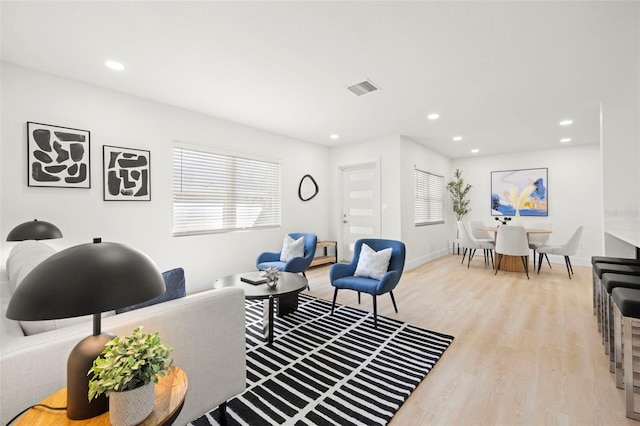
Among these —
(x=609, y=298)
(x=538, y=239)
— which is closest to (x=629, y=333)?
(x=609, y=298)

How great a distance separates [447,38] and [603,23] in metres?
1.10

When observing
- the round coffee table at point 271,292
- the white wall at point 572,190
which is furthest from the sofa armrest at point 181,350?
the white wall at point 572,190

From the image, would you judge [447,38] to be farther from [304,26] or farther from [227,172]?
[227,172]

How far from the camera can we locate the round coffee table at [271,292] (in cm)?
243

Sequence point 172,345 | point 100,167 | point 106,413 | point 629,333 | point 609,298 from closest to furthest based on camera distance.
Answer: point 106,413 → point 172,345 → point 629,333 → point 609,298 → point 100,167

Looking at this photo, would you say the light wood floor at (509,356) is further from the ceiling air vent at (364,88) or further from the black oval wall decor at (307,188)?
the ceiling air vent at (364,88)

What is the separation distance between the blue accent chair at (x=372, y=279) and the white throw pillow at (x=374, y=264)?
6 centimetres

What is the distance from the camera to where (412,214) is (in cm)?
555

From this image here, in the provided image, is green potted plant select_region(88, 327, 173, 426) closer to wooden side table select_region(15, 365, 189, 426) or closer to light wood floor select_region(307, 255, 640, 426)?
wooden side table select_region(15, 365, 189, 426)

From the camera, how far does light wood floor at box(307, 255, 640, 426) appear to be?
1.67m

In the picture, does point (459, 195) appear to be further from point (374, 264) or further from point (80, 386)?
point (80, 386)

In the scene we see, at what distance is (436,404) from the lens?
1746mm

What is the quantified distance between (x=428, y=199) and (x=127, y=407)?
6.47 meters

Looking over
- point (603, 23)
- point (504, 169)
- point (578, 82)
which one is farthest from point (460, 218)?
point (603, 23)
